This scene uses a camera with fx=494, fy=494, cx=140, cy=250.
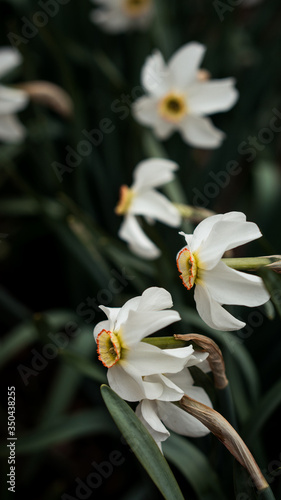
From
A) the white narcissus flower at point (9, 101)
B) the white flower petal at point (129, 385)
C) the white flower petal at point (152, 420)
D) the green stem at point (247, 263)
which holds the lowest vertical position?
the white flower petal at point (152, 420)

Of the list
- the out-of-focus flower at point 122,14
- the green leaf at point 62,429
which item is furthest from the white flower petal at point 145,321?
the out-of-focus flower at point 122,14

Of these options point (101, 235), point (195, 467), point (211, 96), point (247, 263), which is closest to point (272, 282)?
point (247, 263)

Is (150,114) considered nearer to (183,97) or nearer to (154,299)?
(183,97)

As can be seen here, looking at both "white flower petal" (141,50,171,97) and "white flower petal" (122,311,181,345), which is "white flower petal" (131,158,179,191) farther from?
"white flower petal" (122,311,181,345)

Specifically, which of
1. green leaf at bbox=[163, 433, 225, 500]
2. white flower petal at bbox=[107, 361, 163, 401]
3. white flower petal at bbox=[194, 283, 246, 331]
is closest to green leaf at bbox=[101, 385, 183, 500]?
white flower petal at bbox=[107, 361, 163, 401]

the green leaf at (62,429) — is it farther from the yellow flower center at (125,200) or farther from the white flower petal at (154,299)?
the white flower petal at (154,299)
